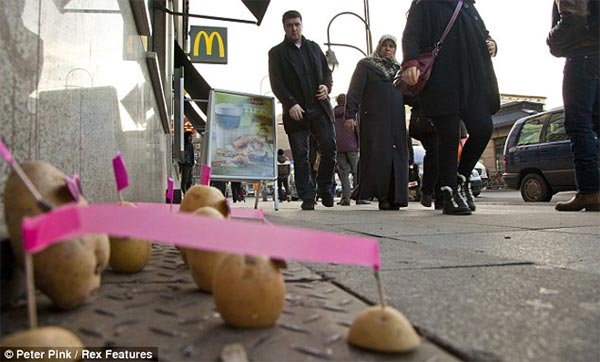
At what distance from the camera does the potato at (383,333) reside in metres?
0.90

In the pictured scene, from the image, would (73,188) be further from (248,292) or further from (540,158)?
(540,158)

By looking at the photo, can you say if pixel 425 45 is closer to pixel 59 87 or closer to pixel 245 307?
pixel 59 87

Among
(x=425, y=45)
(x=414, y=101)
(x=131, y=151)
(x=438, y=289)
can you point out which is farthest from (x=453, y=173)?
(x=438, y=289)

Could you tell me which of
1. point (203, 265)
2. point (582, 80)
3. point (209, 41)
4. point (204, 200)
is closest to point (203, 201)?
point (204, 200)

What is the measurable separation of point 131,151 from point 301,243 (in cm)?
290

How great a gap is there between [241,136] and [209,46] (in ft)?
17.5

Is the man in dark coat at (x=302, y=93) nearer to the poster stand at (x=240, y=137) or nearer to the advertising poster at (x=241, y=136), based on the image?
the poster stand at (x=240, y=137)

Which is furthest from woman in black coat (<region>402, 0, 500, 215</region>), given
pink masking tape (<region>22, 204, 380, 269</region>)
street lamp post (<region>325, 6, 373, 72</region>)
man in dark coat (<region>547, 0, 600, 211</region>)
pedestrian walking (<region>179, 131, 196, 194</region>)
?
pedestrian walking (<region>179, 131, 196, 194</region>)

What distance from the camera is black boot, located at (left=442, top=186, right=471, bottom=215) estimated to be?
4562mm

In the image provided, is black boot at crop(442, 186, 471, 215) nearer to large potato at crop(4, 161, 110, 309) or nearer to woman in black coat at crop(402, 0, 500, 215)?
woman in black coat at crop(402, 0, 500, 215)

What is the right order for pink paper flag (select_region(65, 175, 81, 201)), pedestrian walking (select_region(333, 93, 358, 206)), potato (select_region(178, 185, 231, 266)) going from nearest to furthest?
1. pink paper flag (select_region(65, 175, 81, 201))
2. potato (select_region(178, 185, 231, 266))
3. pedestrian walking (select_region(333, 93, 358, 206))

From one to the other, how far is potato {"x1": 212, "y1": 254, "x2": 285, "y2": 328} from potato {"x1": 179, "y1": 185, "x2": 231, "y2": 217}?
546 mm

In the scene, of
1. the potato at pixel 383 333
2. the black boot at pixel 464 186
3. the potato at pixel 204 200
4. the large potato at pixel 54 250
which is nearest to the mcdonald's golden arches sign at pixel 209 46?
the black boot at pixel 464 186

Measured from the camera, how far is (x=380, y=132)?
5.82 metres
